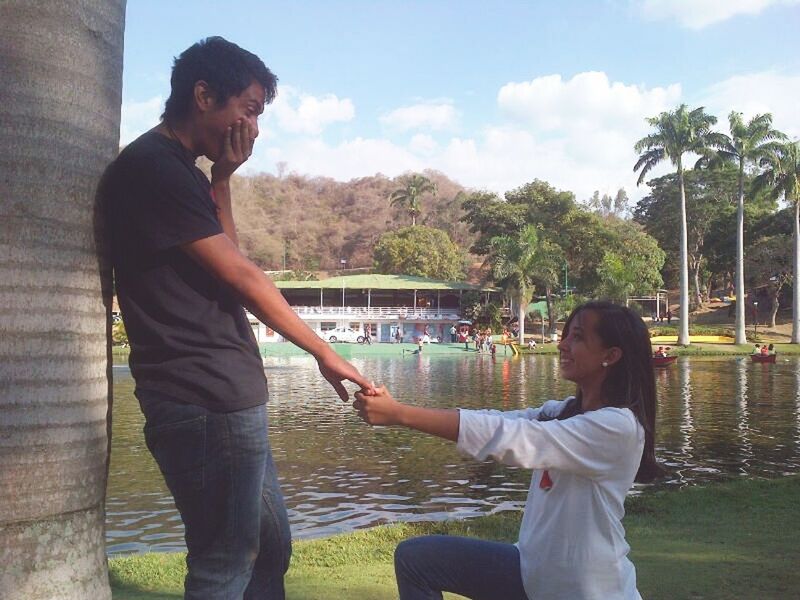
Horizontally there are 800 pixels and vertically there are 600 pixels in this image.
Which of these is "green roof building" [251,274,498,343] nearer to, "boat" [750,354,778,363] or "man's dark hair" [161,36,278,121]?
"boat" [750,354,778,363]

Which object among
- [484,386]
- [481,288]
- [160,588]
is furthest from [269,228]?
[160,588]

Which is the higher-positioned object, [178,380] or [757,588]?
[178,380]

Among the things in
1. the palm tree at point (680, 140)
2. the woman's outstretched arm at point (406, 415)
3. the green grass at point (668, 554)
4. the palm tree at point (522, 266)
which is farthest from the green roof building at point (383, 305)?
the woman's outstretched arm at point (406, 415)

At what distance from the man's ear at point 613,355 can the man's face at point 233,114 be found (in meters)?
1.25

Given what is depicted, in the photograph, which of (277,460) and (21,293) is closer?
(21,293)

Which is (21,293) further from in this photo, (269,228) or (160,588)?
(269,228)

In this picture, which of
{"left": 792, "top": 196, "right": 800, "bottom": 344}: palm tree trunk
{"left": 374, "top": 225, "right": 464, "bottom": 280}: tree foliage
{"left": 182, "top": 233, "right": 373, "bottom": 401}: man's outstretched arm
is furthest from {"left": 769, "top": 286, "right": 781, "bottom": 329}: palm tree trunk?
{"left": 182, "top": 233, "right": 373, "bottom": 401}: man's outstretched arm

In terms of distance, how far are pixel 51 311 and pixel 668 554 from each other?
13.5 ft

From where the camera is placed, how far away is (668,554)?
4.85 m

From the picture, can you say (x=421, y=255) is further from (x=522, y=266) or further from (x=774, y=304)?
(x=774, y=304)

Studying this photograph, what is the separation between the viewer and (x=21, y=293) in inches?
77.3

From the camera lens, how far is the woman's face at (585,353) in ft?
8.05

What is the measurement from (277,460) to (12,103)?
30.6 ft

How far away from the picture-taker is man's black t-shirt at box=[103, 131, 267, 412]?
77.3 inches
